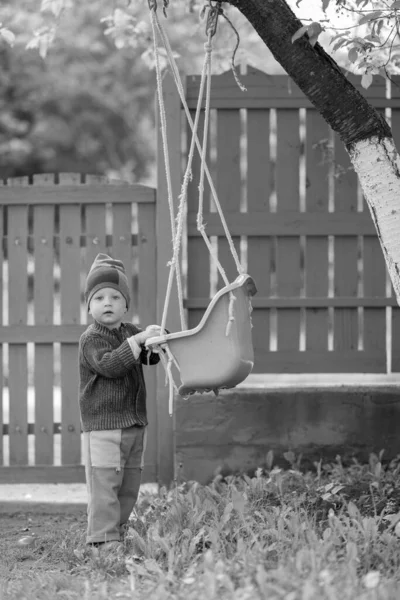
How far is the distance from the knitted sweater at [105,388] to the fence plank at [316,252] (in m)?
1.61

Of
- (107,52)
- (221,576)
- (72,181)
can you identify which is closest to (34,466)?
(72,181)

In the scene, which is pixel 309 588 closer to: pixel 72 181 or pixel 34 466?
pixel 34 466

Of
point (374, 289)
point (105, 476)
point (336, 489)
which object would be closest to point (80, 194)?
point (374, 289)

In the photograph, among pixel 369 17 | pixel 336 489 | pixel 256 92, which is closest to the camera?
pixel 369 17

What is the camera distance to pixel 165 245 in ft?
17.3

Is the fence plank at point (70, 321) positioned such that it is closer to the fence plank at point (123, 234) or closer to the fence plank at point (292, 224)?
the fence plank at point (123, 234)

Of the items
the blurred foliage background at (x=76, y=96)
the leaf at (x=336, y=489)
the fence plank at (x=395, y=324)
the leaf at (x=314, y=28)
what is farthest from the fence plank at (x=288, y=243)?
the blurred foliage background at (x=76, y=96)

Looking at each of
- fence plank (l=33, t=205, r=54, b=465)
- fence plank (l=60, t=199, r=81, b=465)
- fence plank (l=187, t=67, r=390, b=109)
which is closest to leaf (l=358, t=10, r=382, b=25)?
fence plank (l=187, t=67, r=390, b=109)

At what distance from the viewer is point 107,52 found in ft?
58.9

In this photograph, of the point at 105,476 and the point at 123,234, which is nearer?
the point at 105,476

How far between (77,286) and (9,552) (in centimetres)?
179

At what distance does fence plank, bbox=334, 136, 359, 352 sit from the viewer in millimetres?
5297

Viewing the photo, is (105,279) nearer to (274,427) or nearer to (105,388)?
(105,388)

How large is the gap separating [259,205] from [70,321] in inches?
54.5
